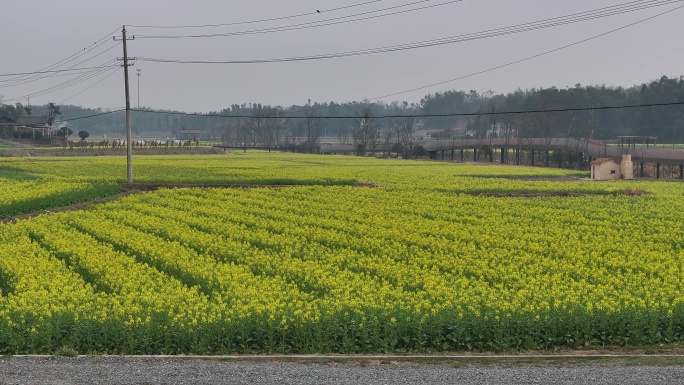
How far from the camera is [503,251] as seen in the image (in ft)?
84.7

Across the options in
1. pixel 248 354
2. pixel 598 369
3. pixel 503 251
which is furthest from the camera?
pixel 503 251

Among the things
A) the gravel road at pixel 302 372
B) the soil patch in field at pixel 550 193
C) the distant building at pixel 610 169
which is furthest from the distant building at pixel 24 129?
the gravel road at pixel 302 372

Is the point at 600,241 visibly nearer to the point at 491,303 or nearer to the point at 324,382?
the point at 491,303

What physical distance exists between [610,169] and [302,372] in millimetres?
63690

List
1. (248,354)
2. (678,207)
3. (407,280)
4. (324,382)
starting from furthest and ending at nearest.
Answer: (678,207) → (407,280) → (248,354) → (324,382)

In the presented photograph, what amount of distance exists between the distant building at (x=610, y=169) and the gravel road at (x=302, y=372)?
59.8m

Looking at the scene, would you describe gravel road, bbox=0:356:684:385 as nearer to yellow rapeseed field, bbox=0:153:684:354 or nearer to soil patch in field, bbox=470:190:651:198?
yellow rapeseed field, bbox=0:153:684:354

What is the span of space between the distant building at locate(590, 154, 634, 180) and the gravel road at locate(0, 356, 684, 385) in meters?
59.8

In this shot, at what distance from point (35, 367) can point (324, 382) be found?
4.76 metres

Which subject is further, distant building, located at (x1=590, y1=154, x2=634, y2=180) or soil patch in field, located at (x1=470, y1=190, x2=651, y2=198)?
distant building, located at (x1=590, y1=154, x2=634, y2=180)

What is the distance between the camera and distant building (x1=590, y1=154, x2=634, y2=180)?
71875mm

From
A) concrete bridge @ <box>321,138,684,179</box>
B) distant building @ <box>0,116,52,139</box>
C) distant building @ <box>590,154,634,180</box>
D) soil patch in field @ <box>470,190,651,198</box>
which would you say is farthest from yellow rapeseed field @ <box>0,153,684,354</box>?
distant building @ <box>0,116,52,139</box>

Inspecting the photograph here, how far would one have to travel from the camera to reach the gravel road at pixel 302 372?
13.1 m

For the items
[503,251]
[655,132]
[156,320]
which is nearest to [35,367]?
[156,320]
